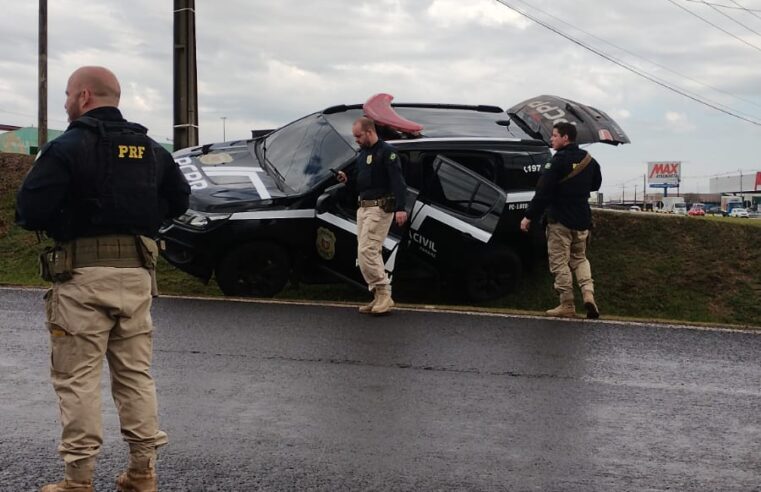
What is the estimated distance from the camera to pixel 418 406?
199 inches

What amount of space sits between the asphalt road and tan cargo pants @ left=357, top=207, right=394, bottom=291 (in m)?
0.57

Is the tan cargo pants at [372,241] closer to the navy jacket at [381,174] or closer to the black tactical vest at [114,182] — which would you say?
the navy jacket at [381,174]

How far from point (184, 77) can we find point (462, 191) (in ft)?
18.3

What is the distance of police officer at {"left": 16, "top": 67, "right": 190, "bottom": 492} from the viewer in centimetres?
334

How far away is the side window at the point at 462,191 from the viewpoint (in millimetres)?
9023

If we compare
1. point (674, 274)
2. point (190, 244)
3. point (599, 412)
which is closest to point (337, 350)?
point (599, 412)

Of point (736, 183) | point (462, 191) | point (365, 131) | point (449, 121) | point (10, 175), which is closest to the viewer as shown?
point (365, 131)

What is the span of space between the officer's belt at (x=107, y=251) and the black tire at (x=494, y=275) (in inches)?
248

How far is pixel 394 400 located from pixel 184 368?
149 cm

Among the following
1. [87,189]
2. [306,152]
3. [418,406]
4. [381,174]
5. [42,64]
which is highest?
[42,64]

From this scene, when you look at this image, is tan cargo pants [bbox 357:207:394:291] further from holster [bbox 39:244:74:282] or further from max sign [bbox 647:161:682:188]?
max sign [bbox 647:161:682:188]

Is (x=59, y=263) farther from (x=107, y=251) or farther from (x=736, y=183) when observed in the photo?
(x=736, y=183)

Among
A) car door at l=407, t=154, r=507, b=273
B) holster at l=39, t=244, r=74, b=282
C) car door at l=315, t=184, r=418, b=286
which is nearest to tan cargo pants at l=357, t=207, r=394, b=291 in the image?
car door at l=315, t=184, r=418, b=286

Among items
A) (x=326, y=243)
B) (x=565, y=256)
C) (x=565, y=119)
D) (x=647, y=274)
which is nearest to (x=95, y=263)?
(x=326, y=243)
